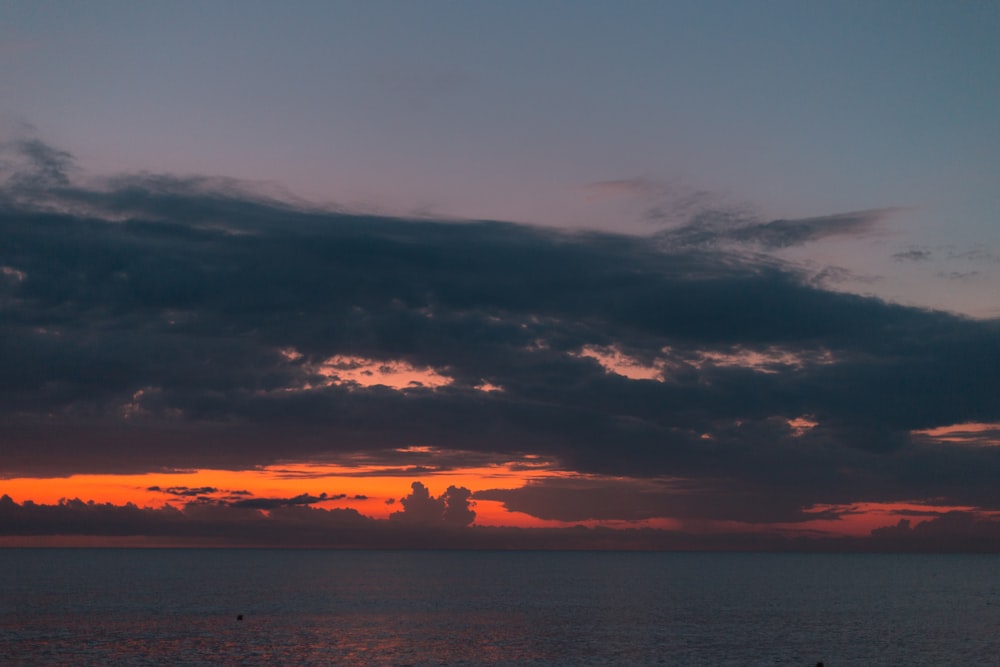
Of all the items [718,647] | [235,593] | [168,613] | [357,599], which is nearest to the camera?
[718,647]

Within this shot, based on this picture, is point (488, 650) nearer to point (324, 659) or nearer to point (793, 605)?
point (324, 659)

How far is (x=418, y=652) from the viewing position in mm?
101000

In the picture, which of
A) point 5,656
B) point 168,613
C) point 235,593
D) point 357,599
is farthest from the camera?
point 235,593

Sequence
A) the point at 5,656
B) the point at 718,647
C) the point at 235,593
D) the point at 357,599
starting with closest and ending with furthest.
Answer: the point at 5,656 < the point at 718,647 < the point at 357,599 < the point at 235,593

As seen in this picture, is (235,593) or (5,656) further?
(235,593)

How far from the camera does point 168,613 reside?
14100cm

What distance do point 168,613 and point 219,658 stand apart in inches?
2035

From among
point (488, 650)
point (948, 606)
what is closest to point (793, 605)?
point (948, 606)

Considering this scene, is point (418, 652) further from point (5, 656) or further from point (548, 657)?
point (5, 656)

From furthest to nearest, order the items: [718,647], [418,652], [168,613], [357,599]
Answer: [357,599]
[168,613]
[718,647]
[418,652]

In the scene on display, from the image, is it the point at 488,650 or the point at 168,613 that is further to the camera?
the point at 168,613

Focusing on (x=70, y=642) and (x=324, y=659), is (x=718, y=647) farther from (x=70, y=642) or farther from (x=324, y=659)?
(x=70, y=642)

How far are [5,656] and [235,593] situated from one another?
102m

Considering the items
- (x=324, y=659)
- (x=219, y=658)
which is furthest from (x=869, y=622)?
(x=219, y=658)
